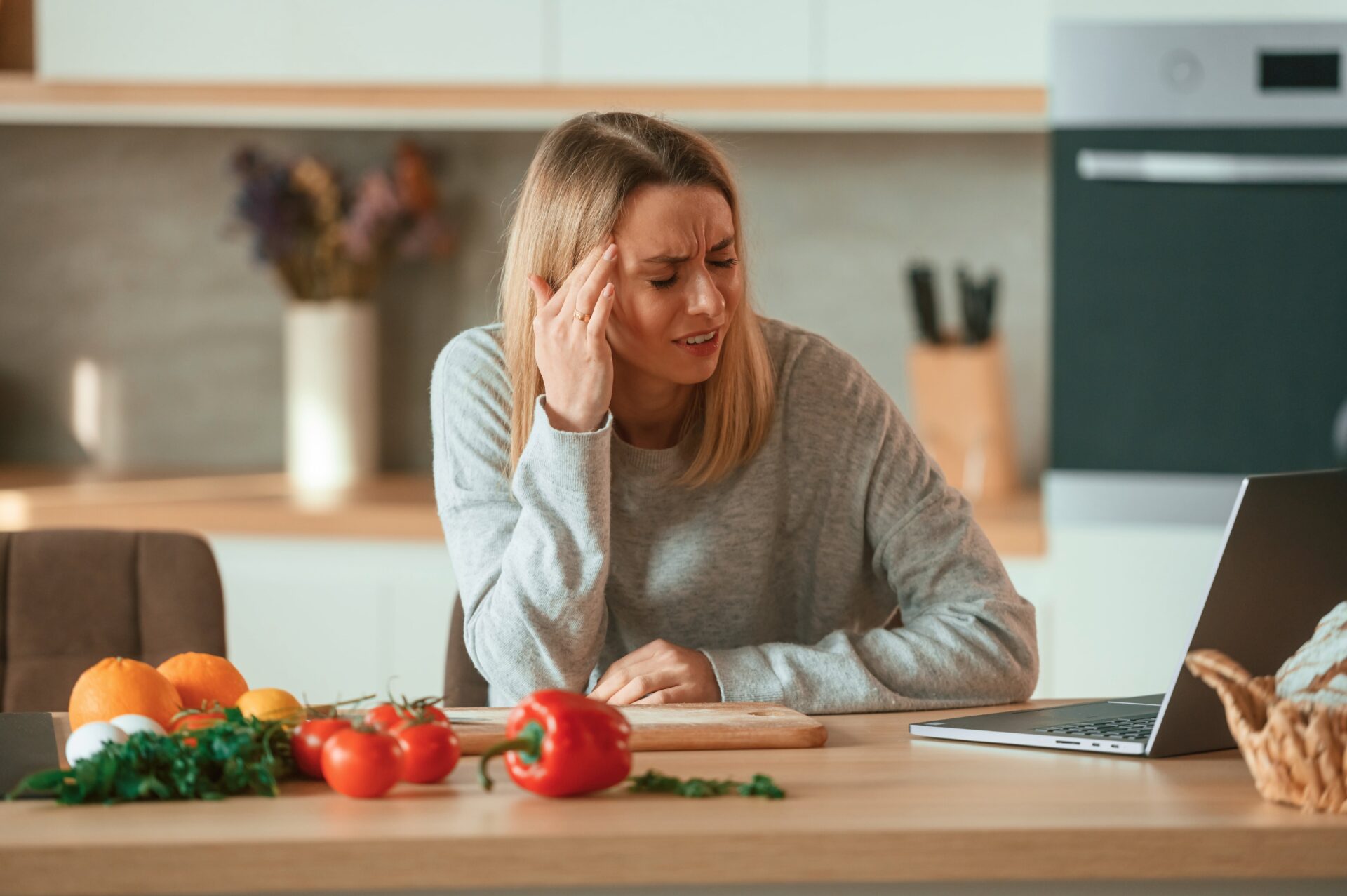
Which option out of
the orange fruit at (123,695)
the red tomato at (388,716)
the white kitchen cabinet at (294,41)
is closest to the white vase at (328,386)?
the white kitchen cabinet at (294,41)

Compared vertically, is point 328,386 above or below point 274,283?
below

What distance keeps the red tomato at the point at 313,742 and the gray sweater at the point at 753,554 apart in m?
0.41

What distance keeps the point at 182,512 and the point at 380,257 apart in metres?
0.77

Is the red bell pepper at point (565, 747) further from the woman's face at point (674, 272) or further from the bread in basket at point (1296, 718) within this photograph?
the woman's face at point (674, 272)

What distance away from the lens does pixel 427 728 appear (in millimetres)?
1072

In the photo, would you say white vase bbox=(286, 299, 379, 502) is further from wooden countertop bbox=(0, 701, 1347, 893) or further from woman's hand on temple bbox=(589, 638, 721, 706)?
wooden countertop bbox=(0, 701, 1347, 893)

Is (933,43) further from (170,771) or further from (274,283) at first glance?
(170,771)

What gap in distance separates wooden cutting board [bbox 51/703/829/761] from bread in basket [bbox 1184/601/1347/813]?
31 centimetres

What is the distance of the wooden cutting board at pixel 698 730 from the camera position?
120cm

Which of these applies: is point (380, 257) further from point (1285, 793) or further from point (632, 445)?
point (1285, 793)

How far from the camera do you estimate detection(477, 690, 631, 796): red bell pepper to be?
102cm

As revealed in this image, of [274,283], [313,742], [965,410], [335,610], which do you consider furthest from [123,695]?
[274,283]

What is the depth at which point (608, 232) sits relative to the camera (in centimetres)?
156

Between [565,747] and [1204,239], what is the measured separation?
1.81 meters
